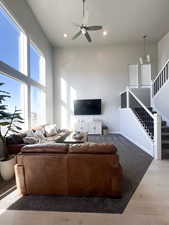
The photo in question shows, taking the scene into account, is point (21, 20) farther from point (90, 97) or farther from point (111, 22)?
point (90, 97)

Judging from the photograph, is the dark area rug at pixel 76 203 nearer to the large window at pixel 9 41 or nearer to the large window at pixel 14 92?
the large window at pixel 14 92

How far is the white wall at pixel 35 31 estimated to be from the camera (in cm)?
500

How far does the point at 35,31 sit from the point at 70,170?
6.22 meters

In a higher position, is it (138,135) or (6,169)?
(138,135)

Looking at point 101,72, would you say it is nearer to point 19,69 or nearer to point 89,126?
point 89,126

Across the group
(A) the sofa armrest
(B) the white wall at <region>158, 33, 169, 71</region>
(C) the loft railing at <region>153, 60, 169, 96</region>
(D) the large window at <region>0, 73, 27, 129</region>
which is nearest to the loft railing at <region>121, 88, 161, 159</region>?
(C) the loft railing at <region>153, 60, 169, 96</region>

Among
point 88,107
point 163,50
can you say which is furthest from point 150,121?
point 163,50

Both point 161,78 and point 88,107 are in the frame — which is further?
point 88,107

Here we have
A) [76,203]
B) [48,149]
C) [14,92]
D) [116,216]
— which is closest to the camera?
[116,216]

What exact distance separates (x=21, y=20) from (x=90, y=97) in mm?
4909

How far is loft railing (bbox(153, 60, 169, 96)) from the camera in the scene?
5.76m

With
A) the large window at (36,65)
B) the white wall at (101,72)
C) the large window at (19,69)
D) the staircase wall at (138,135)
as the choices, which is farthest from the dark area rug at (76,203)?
the white wall at (101,72)

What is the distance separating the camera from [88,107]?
892 centimetres

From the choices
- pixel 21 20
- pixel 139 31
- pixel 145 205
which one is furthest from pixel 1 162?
pixel 139 31
